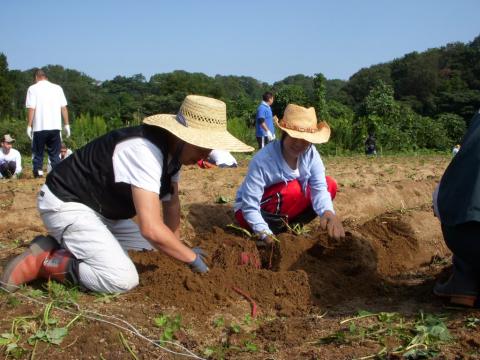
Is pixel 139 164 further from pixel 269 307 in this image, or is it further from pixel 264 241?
pixel 264 241

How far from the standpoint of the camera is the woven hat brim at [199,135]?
8.59ft

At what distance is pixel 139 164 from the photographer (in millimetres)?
2629

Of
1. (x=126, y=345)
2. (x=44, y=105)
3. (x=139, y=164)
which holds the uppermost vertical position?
(x=44, y=105)

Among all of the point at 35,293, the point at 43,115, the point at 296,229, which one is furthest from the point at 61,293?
the point at 43,115

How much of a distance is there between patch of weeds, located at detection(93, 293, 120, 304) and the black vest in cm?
47

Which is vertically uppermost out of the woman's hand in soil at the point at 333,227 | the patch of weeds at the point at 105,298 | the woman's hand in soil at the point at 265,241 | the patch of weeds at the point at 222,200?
the woman's hand in soil at the point at 333,227

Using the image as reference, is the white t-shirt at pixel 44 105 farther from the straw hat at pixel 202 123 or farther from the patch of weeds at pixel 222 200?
the straw hat at pixel 202 123

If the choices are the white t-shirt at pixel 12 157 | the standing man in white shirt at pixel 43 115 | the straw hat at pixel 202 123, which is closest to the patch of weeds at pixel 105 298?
the straw hat at pixel 202 123

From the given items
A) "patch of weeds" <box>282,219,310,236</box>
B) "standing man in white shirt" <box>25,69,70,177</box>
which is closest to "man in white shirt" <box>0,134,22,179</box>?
"standing man in white shirt" <box>25,69,70,177</box>

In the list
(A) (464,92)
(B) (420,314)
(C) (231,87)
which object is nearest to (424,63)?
(A) (464,92)

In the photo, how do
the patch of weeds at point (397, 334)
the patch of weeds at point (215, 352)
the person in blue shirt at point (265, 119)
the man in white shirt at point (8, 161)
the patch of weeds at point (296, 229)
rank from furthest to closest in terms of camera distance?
the person in blue shirt at point (265, 119)
the man in white shirt at point (8, 161)
the patch of weeds at point (296, 229)
the patch of weeds at point (215, 352)
the patch of weeds at point (397, 334)

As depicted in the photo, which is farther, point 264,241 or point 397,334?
point 264,241

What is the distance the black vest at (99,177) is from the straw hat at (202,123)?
0.10m

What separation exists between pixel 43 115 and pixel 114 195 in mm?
4799
